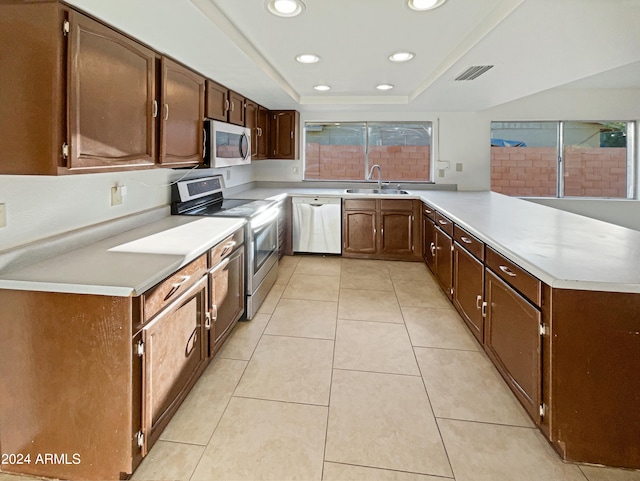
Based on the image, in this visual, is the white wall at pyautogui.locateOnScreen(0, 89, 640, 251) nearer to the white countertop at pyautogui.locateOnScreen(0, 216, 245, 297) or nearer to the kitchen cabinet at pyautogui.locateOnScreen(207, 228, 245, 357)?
the white countertop at pyautogui.locateOnScreen(0, 216, 245, 297)

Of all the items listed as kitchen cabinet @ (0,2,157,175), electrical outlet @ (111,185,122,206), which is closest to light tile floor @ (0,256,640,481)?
electrical outlet @ (111,185,122,206)

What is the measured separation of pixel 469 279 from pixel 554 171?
3.36 meters

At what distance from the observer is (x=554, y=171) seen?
495cm

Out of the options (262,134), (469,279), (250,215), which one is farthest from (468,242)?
(262,134)

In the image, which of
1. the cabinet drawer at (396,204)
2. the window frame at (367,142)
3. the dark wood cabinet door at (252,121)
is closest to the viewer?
the dark wood cabinet door at (252,121)

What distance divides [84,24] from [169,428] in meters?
1.75

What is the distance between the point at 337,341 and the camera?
258cm

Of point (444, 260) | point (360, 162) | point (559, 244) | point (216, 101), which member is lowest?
point (444, 260)

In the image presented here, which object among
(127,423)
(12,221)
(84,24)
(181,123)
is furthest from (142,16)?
(127,423)

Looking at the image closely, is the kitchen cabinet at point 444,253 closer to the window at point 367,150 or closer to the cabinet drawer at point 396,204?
the cabinet drawer at point 396,204

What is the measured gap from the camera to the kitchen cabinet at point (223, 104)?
9.32 feet

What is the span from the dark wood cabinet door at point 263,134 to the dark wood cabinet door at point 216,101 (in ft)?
3.74

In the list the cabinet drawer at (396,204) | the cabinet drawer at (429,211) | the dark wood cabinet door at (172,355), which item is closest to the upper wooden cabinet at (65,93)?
the dark wood cabinet door at (172,355)

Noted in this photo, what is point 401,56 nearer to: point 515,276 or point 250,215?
point 250,215
